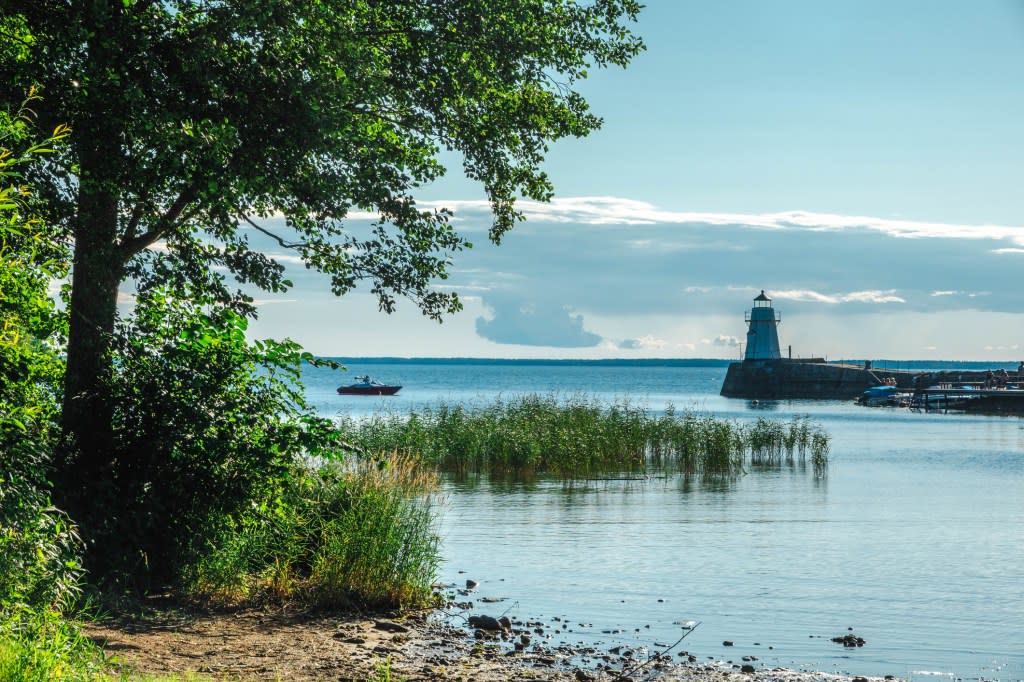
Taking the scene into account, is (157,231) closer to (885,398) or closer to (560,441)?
(560,441)

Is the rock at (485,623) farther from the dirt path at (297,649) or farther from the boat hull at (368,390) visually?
the boat hull at (368,390)

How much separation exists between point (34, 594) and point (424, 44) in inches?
364

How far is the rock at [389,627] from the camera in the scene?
12323 mm

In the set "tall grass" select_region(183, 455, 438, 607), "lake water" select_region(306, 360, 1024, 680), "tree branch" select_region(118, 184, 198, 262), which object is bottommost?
"lake water" select_region(306, 360, 1024, 680)

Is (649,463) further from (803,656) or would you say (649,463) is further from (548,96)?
(803,656)

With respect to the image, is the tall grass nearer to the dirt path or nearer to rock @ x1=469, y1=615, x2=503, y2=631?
the dirt path

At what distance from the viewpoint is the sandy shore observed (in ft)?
33.1

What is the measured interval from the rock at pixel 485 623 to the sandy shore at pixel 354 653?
24 centimetres

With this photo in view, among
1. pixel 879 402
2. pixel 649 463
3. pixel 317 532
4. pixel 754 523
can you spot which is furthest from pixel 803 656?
pixel 879 402

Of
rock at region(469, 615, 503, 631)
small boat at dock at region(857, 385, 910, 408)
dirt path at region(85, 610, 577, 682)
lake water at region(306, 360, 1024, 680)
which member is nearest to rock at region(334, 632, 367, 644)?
dirt path at region(85, 610, 577, 682)

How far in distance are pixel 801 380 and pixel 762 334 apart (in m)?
6.79

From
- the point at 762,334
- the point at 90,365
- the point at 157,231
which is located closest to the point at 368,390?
the point at 762,334

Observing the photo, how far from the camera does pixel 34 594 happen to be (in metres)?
8.80

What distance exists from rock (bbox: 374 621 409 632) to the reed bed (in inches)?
613
